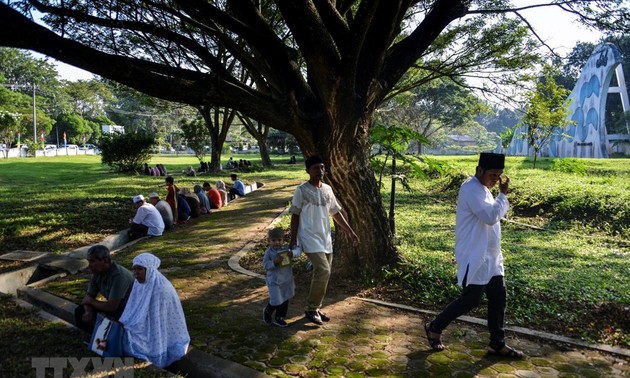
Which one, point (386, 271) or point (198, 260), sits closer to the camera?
point (386, 271)

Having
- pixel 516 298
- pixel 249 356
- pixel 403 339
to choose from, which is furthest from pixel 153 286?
pixel 516 298

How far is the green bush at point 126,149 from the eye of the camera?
2262 cm

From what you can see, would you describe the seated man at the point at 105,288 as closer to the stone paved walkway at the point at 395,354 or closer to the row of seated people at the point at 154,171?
the stone paved walkway at the point at 395,354

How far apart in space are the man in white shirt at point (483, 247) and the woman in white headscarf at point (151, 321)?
2.31 meters

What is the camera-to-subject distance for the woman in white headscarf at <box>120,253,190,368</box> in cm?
378

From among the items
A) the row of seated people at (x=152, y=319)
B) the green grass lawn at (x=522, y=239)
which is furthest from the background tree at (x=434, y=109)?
the row of seated people at (x=152, y=319)

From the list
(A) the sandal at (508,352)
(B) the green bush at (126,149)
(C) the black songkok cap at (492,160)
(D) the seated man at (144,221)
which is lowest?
(A) the sandal at (508,352)

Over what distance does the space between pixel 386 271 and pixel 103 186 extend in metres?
13.5

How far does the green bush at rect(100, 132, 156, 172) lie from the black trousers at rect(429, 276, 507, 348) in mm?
21451

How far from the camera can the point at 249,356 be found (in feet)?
13.1

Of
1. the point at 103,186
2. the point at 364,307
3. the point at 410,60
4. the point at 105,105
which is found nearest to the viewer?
the point at 364,307

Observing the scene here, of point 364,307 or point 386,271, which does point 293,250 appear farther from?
point 386,271

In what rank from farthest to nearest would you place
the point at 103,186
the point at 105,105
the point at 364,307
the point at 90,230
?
the point at 105,105
the point at 103,186
the point at 90,230
the point at 364,307

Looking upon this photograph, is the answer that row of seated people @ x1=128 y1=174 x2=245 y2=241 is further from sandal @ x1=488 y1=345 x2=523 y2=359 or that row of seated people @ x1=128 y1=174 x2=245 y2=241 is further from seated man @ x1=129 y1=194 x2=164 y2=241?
sandal @ x1=488 y1=345 x2=523 y2=359
